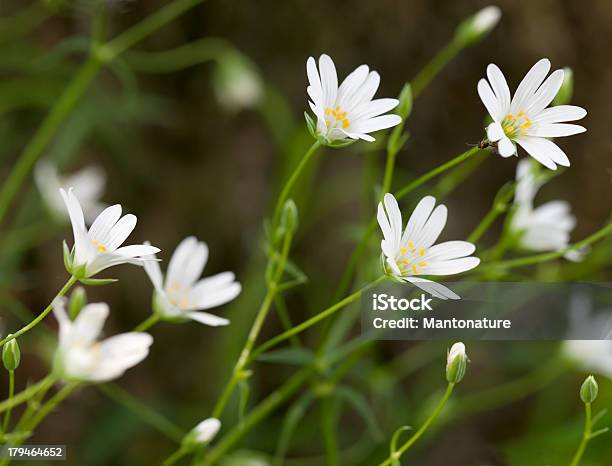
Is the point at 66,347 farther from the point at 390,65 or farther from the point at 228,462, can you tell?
the point at 390,65

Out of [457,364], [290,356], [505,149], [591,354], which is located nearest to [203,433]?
[290,356]

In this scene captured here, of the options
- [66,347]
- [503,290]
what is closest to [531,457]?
[503,290]

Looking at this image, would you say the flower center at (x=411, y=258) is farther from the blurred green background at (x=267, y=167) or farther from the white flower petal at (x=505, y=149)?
the blurred green background at (x=267, y=167)

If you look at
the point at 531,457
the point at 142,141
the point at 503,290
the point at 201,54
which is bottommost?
the point at 531,457

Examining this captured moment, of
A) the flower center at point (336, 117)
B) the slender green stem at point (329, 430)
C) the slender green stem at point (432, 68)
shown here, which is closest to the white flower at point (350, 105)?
the flower center at point (336, 117)

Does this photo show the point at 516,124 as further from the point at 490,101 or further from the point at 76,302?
the point at 76,302

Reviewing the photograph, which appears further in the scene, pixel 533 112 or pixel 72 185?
pixel 72 185
